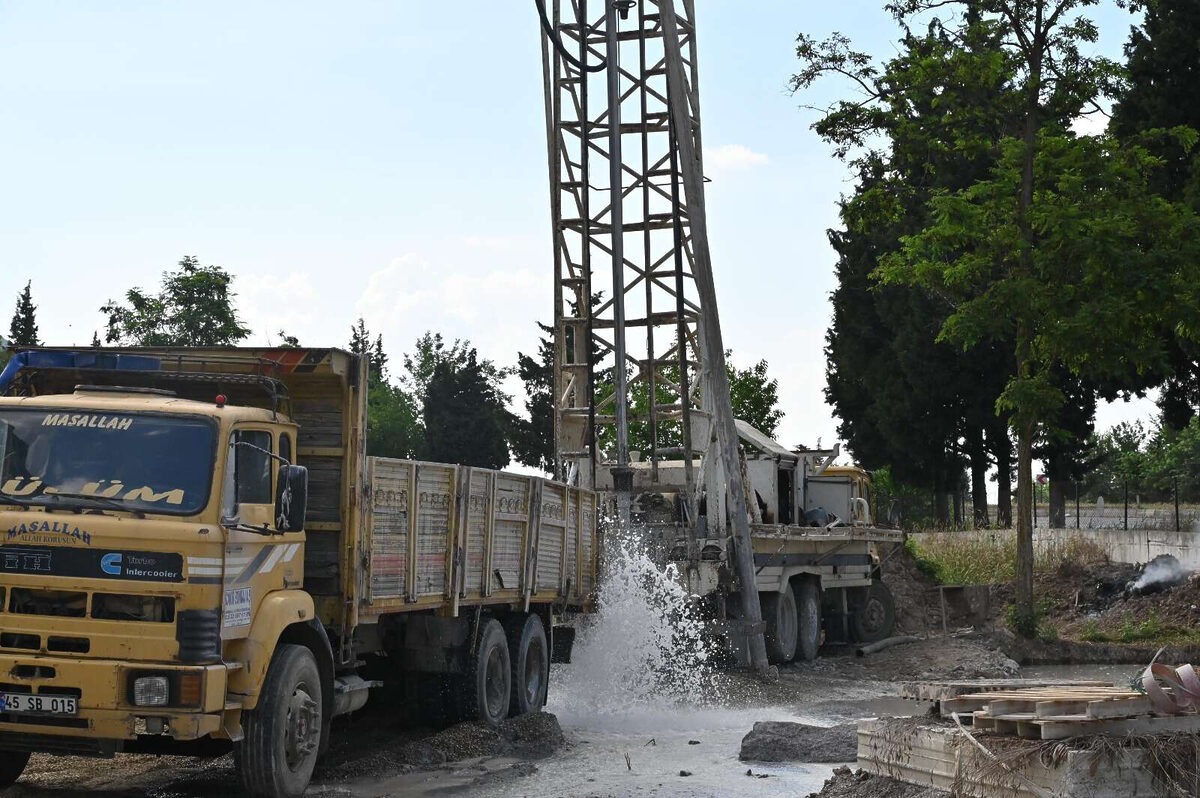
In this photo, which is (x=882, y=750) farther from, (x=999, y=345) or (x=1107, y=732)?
(x=999, y=345)

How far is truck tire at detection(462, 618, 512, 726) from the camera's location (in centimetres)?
1256

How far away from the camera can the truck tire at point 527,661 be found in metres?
13.6

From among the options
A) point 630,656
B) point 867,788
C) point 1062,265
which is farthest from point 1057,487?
point 867,788

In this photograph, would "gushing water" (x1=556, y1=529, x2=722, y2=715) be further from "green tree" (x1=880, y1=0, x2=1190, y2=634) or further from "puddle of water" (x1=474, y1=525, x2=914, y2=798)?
"green tree" (x1=880, y1=0, x2=1190, y2=634)

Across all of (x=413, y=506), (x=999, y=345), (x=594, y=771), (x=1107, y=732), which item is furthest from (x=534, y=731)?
(x=999, y=345)

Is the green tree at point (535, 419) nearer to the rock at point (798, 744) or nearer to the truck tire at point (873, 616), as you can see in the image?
the truck tire at point (873, 616)

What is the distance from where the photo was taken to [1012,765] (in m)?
7.72

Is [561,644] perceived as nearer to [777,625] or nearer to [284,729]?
[284,729]

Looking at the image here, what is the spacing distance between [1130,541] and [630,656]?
2016 cm

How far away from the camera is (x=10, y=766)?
9.59 meters

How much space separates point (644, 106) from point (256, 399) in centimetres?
1194

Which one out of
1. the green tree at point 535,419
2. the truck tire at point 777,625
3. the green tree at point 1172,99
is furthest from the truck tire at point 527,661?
the green tree at point 535,419

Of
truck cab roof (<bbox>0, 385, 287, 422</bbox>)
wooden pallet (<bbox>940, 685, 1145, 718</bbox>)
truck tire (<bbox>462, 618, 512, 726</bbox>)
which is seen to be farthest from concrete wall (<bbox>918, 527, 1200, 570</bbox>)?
truck cab roof (<bbox>0, 385, 287, 422</bbox>)

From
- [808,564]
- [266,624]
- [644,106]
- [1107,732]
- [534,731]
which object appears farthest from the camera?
[808,564]
